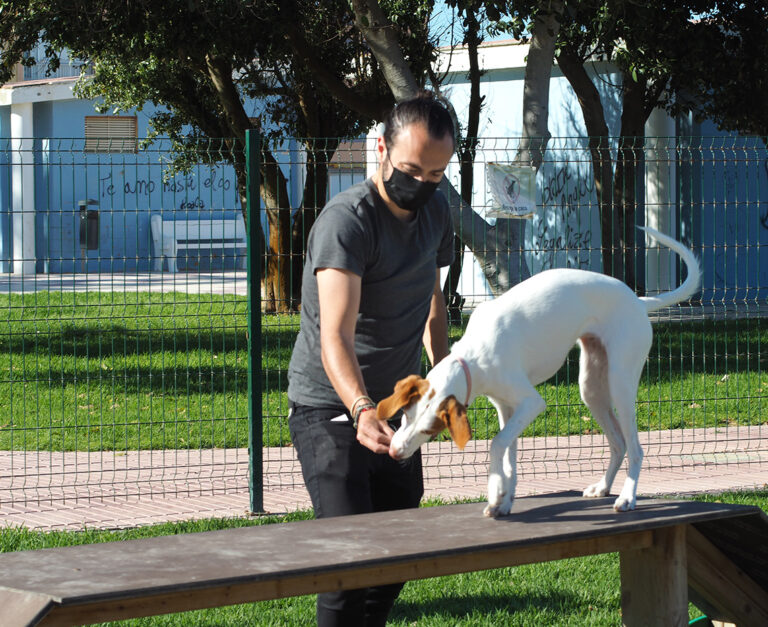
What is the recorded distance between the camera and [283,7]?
14789 mm

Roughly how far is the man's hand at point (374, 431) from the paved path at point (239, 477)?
381 cm

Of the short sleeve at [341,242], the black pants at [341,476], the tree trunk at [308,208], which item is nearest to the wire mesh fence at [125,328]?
the tree trunk at [308,208]

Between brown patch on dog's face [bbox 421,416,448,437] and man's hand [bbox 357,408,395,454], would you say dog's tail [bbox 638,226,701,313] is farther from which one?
man's hand [bbox 357,408,395,454]

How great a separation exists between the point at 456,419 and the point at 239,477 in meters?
5.07

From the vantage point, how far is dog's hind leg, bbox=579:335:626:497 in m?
3.78

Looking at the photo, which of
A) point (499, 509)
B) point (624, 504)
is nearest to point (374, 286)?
point (499, 509)

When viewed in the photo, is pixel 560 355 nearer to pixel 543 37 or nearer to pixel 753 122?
pixel 543 37

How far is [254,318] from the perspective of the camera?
7.10 metres

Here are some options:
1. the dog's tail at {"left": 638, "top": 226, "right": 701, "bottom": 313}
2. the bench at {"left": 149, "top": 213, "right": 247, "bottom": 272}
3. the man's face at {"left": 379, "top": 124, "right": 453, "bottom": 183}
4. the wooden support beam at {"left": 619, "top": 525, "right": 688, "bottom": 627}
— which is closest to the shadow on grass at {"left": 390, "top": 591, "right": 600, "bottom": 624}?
the wooden support beam at {"left": 619, "top": 525, "right": 688, "bottom": 627}

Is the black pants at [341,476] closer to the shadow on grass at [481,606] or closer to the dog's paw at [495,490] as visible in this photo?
the dog's paw at [495,490]

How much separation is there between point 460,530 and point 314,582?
0.61 metres

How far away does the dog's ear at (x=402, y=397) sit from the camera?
10.5 feet

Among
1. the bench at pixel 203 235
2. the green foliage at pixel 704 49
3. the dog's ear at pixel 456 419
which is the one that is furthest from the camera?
the green foliage at pixel 704 49

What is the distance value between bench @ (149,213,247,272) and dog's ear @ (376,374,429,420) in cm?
447
